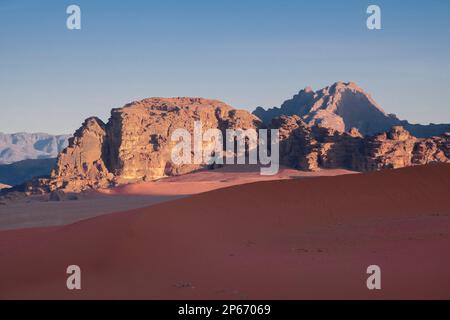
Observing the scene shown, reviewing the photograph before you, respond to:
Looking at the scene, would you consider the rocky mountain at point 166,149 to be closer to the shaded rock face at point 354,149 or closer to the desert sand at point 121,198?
the shaded rock face at point 354,149

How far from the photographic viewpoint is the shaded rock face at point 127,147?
2178 inches

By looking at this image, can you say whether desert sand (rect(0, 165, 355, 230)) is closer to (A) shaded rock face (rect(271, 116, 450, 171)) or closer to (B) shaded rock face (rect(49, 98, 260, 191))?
(A) shaded rock face (rect(271, 116, 450, 171))

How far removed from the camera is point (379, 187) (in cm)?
1648

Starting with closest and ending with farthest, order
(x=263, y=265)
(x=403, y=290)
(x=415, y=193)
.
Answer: (x=403, y=290)
(x=263, y=265)
(x=415, y=193)

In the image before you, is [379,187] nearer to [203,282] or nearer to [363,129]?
[203,282]

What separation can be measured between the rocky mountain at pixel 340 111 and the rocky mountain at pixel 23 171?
4388cm

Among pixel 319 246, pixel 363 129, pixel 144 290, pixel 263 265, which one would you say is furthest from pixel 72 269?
pixel 363 129

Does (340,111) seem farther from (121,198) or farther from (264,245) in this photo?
(264,245)

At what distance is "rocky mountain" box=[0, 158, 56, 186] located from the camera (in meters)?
102

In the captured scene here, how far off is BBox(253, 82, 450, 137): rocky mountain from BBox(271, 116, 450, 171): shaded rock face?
127ft

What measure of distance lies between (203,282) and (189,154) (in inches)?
2028
